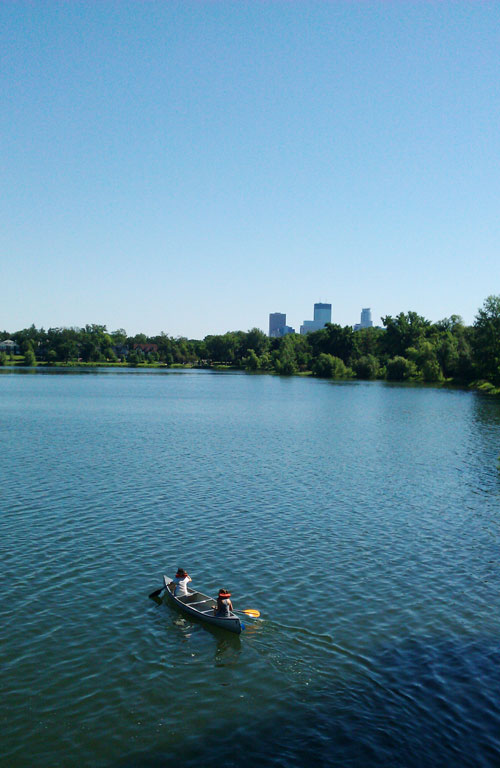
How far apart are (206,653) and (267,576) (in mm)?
7287

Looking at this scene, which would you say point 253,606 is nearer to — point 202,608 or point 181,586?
point 202,608

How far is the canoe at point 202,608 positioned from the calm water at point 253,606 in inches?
18.5

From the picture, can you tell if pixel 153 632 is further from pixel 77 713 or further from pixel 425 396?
pixel 425 396

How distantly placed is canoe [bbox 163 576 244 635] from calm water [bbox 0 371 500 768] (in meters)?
0.47

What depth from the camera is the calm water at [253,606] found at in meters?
17.0

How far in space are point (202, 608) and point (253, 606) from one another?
92.0 inches

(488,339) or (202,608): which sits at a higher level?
(488,339)

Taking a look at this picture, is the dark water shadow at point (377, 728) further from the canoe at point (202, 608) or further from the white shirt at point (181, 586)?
the white shirt at point (181, 586)

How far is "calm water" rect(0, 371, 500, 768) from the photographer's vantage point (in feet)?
55.9

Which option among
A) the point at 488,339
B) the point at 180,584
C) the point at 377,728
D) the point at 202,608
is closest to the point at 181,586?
the point at 180,584

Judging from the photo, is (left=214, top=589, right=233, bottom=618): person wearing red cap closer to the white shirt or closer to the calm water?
the calm water

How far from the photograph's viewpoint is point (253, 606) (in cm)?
2530

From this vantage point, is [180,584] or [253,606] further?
[253,606]

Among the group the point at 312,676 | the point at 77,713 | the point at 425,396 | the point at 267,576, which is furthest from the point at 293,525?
the point at 425,396
